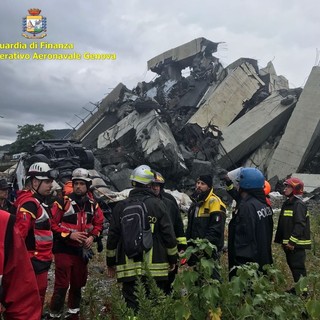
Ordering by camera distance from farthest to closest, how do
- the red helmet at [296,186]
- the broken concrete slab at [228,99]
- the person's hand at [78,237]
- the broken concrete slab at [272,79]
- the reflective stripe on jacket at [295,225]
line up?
the broken concrete slab at [272,79], the broken concrete slab at [228,99], the red helmet at [296,186], the reflective stripe on jacket at [295,225], the person's hand at [78,237]

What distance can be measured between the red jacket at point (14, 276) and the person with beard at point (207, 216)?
103 inches

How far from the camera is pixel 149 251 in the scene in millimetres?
3104

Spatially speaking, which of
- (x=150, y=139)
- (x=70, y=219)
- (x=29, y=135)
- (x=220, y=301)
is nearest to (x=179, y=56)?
(x=150, y=139)

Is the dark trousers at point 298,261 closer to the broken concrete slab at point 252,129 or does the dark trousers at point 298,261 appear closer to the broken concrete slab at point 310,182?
the broken concrete slab at point 310,182

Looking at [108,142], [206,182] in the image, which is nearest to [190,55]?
[108,142]

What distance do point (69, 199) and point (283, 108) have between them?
479 inches

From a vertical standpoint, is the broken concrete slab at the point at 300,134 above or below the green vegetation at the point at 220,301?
above

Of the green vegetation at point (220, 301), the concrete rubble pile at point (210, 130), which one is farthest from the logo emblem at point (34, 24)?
the green vegetation at point (220, 301)

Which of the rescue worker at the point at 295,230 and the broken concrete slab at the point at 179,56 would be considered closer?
the rescue worker at the point at 295,230

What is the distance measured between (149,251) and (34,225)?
1.04 metres

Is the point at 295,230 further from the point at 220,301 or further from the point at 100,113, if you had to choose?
the point at 100,113

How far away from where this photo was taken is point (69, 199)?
12.5 ft

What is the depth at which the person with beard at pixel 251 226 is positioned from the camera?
120 inches

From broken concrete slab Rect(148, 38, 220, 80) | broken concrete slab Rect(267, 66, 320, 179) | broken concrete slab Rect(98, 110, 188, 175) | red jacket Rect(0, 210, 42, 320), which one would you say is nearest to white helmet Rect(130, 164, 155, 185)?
red jacket Rect(0, 210, 42, 320)
